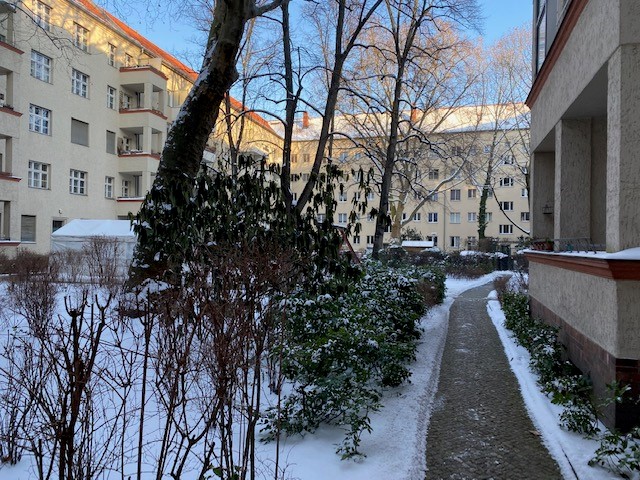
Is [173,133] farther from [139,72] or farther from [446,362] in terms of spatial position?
[139,72]

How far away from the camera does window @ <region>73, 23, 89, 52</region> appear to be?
25.7m

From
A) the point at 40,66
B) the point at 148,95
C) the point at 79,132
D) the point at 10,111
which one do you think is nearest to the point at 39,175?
the point at 79,132

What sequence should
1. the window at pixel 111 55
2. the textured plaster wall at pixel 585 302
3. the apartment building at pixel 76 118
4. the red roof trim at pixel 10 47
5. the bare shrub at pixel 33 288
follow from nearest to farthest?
the textured plaster wall at pixel 585 302, the bare shrub at pixel 33 288, the red roof trim at pixel 10 47, the apartment building at pixel 76 118, the window at pixel 111 55

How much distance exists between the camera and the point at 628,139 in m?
4.85

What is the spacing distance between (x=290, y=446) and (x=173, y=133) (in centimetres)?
563

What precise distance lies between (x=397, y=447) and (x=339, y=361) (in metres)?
1.08

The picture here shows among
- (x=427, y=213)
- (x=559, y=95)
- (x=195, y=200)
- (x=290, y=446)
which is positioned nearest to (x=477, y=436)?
(x=290, y=446)

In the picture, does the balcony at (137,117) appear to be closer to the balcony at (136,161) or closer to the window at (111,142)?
the window at (111,142)

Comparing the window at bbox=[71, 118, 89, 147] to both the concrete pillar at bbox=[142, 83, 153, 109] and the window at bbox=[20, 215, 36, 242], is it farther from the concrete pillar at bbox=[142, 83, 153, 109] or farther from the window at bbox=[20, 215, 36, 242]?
the window at bbox=[20, 215, 36, 242]

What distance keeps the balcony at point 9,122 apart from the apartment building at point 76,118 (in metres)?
0.04

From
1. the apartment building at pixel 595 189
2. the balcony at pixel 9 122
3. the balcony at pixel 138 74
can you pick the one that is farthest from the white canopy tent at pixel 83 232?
the apartment building at pixel 595 189

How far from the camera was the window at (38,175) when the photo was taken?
24078mm

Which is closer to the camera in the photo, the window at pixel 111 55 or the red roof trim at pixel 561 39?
the red roof trim at pixel 561 39

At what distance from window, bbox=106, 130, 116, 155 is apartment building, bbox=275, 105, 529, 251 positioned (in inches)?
408
